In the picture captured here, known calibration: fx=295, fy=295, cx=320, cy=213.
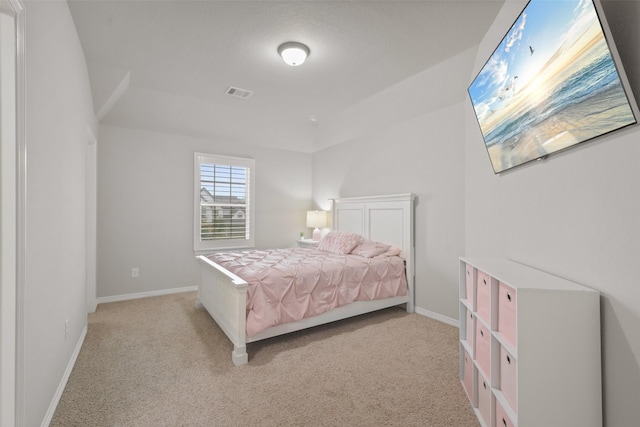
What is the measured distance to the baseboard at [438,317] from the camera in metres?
3.20

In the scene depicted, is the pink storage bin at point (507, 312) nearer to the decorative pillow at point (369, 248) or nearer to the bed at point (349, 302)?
the bed at point (349, 302)

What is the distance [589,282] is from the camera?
1288 mm

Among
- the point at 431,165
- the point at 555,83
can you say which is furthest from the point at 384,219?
the point at 555,83

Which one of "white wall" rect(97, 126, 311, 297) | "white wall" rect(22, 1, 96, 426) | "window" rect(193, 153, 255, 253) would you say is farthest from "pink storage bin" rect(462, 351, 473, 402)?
"white wall" rect(97, 126, 311, 297)

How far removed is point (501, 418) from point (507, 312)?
1.79 feet

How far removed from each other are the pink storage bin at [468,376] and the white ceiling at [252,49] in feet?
7.87

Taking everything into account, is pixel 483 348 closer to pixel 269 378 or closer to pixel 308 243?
pixel 269 378

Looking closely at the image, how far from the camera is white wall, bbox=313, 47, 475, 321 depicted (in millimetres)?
3151

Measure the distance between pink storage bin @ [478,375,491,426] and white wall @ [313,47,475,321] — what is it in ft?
5.05

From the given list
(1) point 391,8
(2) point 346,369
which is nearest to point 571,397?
(2) point 346,369

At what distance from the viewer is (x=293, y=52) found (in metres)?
2.50

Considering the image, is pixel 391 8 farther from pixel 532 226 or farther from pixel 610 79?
pixel 532 226

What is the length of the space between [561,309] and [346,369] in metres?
1.54

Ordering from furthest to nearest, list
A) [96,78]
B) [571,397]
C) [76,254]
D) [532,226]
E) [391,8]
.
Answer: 1. [96,78]
2. [76,254]
3. [391,8]
4. [532,226]
5. [571,397]
